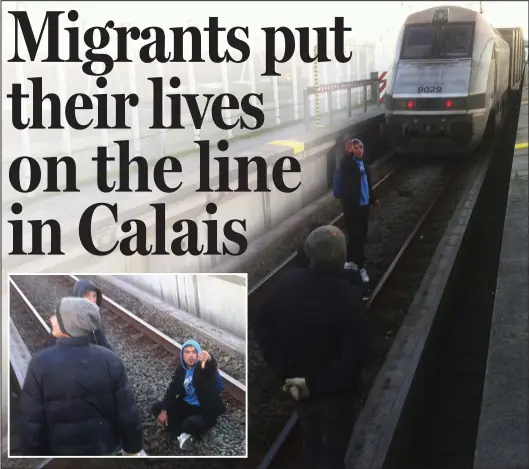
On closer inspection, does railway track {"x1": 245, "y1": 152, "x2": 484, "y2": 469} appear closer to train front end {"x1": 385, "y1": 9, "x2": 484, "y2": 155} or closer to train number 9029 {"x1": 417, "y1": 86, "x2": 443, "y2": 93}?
train front end {"x1": 385, "y1": 9, "x2": 484, "y2": 155}

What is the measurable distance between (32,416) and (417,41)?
2259mm

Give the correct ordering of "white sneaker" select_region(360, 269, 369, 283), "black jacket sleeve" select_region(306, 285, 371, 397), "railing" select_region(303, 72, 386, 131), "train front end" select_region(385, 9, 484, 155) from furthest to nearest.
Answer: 1. "train front end" select_region(385, 9, 484, 155)
2. "white sneaker" select_region(360, 269, 369, 283)
3. "railing" select_region(303, 72, 386, 131)
4. "black jacket sleeve" select_region(306, 285, 371, 397)

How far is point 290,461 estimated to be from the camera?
2588mm

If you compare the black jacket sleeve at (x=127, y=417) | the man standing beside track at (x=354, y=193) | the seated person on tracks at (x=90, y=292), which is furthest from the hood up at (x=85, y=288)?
the man standing beside track at (x=354, y=193)

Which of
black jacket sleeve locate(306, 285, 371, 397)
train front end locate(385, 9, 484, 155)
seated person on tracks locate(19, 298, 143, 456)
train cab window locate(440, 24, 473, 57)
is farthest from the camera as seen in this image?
train cab window locate(440, 24, 473, 57)

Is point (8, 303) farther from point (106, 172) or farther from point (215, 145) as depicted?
point (215, 145)

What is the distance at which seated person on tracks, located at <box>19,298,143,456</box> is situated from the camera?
8.20ft

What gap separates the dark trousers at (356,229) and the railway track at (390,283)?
0.23 ft

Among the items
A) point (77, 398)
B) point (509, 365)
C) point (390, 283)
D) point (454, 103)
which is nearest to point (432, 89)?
point (454, 103)

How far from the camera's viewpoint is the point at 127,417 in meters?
2.54

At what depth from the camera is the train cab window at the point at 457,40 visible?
10.6 feet

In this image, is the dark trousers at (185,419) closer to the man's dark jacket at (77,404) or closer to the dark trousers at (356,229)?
the man's dark jacket at (77,404)

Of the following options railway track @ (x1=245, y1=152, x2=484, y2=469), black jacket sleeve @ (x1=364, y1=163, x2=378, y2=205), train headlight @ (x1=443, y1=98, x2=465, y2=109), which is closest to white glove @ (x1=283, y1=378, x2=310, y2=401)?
railway track @ (x1=245, y1=152, x2=484, y2=469)

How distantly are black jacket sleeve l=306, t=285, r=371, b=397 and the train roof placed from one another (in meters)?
1.44
